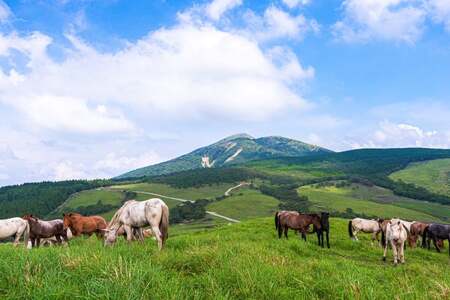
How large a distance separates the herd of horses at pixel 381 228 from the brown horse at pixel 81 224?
42.5 feet

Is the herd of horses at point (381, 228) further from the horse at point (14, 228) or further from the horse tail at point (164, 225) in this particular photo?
the horse at point (14, 228)

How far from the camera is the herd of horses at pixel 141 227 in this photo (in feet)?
56.1

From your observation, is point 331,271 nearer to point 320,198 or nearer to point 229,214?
point 229,214

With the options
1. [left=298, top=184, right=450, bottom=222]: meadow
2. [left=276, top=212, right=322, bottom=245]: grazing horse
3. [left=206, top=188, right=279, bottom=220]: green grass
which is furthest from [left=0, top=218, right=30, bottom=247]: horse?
[left=298, top=184, right=450, bottom=222]: meadow

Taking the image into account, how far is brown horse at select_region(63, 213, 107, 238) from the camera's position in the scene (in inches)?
938

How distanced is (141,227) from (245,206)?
154 meters

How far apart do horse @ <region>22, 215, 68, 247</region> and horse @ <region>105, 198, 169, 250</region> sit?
20.9ft

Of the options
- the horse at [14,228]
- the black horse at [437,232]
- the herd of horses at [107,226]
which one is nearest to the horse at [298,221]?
the herd of horses at [107,226]

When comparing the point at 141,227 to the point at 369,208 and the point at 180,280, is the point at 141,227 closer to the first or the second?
the point at 180,280

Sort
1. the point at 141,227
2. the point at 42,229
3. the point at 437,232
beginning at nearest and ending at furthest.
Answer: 1. the point at 141,227
2. the point at 42,229
3. the point at 437,232

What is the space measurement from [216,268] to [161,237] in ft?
24.5

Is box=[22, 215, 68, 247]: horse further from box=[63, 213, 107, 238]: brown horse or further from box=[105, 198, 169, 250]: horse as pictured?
box=[105, 198, 169, 250]: horse

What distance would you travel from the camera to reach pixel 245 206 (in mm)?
170375

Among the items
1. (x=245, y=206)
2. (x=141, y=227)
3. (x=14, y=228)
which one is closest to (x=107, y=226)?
(x=141, y=227)
